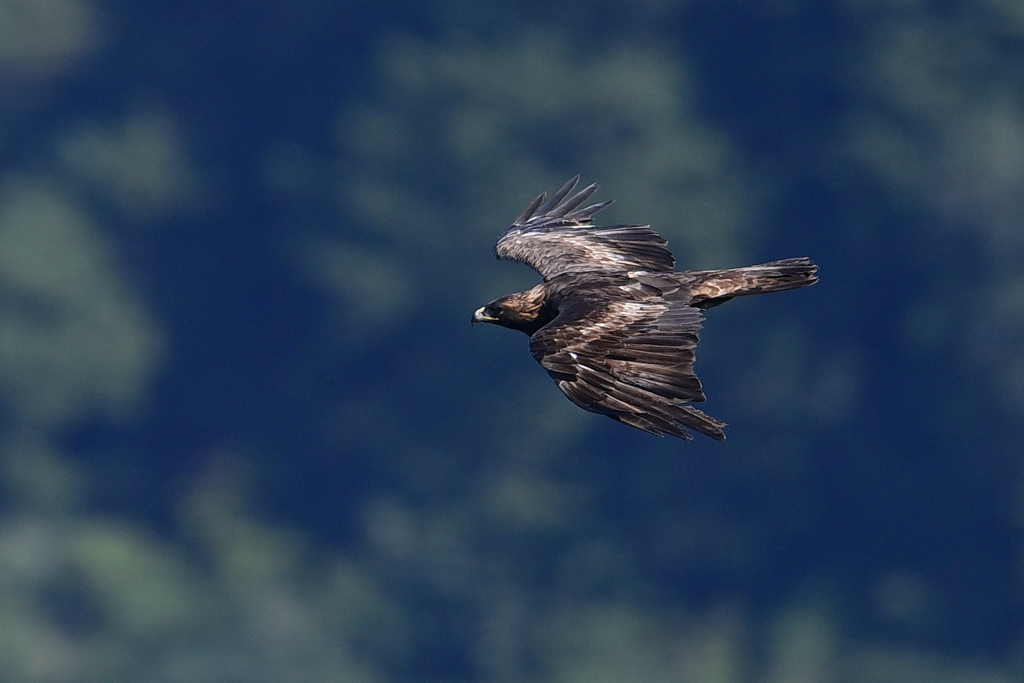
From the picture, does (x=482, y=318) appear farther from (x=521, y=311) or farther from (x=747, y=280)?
(x=747, y=280)

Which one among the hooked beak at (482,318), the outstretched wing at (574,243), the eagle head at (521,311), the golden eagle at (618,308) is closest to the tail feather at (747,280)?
the golden eagle at (618,308)

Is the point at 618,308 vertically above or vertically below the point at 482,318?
below

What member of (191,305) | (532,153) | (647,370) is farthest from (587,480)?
(647,370)

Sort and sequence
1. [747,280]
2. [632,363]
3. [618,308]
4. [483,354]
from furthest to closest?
[483,354]
[747,280]
[618,308]
[632,363]

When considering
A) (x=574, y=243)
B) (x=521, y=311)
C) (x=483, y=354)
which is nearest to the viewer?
(x=521, y=311)

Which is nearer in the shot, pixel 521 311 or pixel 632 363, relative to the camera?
pixel 632 363

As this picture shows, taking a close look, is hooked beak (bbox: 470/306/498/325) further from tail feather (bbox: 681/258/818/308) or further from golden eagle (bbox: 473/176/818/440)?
tail feather (bbox: 681/258/818/308)

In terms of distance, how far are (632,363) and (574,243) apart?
21.3ft

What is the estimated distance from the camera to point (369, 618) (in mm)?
125125

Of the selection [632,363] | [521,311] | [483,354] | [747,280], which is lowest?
[632,363]

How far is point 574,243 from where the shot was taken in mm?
24031

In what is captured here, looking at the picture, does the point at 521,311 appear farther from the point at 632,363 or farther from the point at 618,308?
the point at 632,363

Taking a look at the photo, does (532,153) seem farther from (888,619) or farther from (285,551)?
(888,619)

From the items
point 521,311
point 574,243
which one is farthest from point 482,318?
point 574,243
